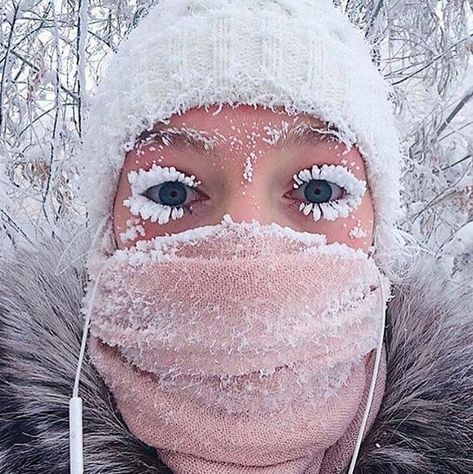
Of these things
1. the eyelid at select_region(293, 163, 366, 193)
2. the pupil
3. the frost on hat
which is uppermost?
the frost on hat

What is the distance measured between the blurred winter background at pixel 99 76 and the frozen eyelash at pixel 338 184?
3.44 ft

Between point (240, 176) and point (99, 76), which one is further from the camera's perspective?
point (99, 76)

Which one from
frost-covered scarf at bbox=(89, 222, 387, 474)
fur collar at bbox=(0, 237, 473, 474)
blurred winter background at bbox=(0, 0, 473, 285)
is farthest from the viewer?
blurred winter background at bbox=(0, 0, 473, 285)

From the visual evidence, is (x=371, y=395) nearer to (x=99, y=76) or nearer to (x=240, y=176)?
(x=240, y=176)

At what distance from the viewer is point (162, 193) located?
0.92 m

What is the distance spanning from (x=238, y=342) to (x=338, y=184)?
0.24m

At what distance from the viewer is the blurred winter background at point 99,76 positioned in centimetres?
203

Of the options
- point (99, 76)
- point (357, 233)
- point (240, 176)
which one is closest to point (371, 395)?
point (357, 233)

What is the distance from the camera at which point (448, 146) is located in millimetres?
2398

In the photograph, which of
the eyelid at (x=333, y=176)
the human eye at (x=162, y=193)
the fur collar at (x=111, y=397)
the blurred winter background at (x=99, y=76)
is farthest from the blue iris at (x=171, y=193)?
the blurred winter background at (x=99, y=76)

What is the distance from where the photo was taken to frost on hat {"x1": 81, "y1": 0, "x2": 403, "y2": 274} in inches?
35.9

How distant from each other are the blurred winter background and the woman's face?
104 cm

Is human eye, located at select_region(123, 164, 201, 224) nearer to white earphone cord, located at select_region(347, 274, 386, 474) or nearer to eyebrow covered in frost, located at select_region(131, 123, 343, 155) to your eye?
eyebrow covered in frost, located at select_region(131, 123, 343, 155)

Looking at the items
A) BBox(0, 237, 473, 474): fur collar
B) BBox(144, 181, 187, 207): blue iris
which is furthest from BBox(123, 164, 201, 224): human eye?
BBox(0, 237, 473, 474): fur collar
